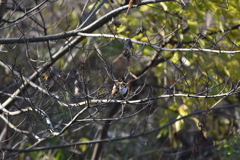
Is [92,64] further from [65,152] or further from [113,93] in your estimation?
[113,93]

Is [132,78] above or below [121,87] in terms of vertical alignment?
below

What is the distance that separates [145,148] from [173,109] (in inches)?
72.5

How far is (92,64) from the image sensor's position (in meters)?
6.23

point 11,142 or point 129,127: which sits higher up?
point 11,142

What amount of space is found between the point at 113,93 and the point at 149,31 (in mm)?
1882

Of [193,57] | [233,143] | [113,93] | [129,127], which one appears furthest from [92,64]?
[113,93]

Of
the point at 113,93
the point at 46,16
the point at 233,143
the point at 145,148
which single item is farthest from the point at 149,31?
the point at 46,16

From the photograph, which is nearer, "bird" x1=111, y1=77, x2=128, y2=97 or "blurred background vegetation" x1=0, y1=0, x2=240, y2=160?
"bird" x1=111, y1=77, x2=128, y2=97

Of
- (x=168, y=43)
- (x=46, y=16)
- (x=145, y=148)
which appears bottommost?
(x=145, y=148)

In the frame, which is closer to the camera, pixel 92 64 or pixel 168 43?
pixel 168 43

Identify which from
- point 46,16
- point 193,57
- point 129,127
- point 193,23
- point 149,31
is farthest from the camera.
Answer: point 46,16

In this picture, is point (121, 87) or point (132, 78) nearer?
point (121, 87)

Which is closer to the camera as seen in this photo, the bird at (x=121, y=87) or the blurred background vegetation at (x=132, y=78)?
the bird at (x=121, y=87)

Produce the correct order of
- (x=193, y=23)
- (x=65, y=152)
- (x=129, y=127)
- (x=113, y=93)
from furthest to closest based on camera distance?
(x=129, y=127) < (x=65, y=152) < (x=193, y=23) < (x=113, y=93)
